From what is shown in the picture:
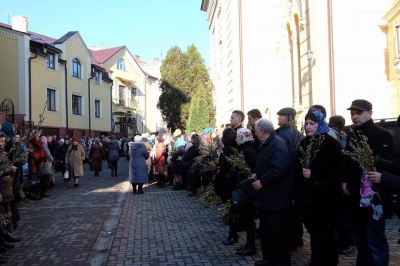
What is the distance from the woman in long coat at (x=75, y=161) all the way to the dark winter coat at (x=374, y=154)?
12.3 metres

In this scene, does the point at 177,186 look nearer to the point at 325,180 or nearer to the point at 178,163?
the point at 178,163

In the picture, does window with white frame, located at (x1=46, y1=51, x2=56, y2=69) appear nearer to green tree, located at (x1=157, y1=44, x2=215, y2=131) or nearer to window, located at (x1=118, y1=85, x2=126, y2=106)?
green tree, located at (x1=157, y1=44, x2=215, y2=131)

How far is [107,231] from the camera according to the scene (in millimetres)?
8062

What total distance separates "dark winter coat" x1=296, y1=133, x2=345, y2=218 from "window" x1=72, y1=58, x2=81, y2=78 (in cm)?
3316

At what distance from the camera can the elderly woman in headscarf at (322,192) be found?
4.73 m

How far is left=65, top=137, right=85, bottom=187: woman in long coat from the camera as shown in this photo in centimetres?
1532

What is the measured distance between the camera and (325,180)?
4703 millimetres

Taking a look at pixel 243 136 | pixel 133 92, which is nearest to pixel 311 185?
pixel 243 136

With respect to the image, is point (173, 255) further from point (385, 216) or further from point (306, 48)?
point (306, 48)

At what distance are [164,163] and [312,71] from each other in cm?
594

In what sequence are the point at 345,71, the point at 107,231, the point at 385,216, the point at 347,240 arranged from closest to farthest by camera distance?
the point at 385,216 < the point at 347,240 < the point at 107,231 < the point at 345,71


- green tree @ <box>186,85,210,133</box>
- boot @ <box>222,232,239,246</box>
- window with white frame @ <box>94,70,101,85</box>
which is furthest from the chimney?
boot @ <box>222,232,239,246</box>

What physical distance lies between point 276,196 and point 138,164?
849 cm

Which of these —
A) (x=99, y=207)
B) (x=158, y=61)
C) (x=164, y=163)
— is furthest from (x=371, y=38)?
(x=158, y=61)
